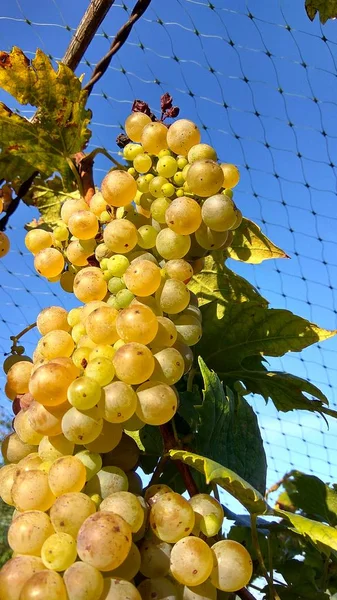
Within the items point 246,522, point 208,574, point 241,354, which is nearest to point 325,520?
point 246,522

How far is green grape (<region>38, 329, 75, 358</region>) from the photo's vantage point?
557 millimetres

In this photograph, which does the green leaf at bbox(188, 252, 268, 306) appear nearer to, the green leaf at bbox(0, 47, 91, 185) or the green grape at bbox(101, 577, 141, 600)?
the green leaf at bbox(0, 47, 91, 185)

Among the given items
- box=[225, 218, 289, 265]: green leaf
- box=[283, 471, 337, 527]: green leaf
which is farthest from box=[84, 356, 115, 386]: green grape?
box=[283, 471, 337, 527]: green leaf

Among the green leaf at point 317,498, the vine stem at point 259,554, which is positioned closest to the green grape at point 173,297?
the vine stem at point 259,554

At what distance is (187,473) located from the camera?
552 mm

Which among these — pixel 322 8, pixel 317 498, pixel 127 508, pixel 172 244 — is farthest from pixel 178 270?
pixel 322 8

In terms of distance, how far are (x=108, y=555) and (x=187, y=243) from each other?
1.03ft

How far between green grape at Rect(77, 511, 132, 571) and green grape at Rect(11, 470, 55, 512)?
0.19ft

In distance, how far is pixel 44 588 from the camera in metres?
0.42

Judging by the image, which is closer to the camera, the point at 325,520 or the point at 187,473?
the point at 187,473

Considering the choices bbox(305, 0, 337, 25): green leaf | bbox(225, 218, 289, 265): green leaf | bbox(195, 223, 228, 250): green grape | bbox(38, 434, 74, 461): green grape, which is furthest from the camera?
bbox(305, 0, 337, 25): green leaf

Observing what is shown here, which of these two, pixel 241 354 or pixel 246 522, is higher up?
pixel 241 354

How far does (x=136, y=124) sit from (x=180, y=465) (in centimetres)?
39

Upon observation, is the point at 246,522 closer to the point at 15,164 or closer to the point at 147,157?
the point at 147,157
